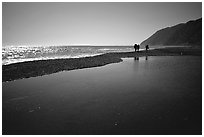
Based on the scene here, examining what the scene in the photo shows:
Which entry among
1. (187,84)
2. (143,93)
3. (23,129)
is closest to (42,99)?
(23,129)

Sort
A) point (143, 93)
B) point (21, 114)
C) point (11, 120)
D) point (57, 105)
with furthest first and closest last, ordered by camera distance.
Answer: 1. point (143, 93)
2. point (57, 105)
3. point (21, 114)
4. point (11, 120)

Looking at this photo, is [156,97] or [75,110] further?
[156,97]

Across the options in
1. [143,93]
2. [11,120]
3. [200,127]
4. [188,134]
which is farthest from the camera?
[143,93]

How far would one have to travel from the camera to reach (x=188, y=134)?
5.11 m

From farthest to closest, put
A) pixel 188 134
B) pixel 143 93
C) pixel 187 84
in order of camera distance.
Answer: pixel 187 84, pixel 143 93, pixel 188 134

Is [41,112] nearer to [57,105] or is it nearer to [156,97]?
[57,105]

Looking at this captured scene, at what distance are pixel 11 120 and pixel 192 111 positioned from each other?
8173mm

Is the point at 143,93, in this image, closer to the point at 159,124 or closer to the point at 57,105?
the point at 159,124

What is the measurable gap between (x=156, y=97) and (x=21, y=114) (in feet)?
23.8

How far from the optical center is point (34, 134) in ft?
17.6

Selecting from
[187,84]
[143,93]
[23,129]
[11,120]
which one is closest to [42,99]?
[11,120]

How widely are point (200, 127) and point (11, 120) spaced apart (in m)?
7.86

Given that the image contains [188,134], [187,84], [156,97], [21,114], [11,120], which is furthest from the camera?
[187,84]

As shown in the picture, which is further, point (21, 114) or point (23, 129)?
point (21, 114)
